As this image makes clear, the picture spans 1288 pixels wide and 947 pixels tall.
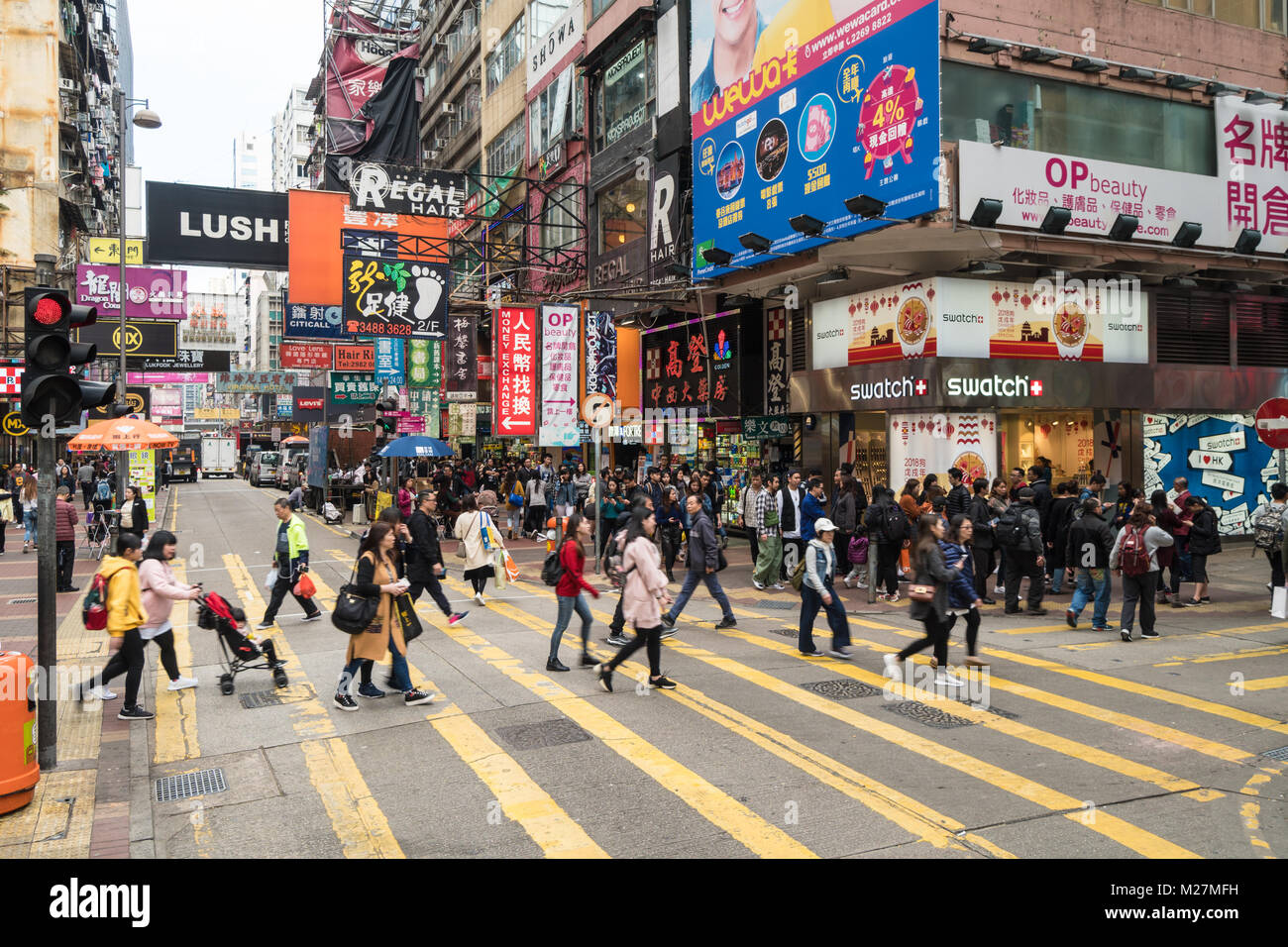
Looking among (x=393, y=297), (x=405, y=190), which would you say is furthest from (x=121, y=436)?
(x=405, y=190)

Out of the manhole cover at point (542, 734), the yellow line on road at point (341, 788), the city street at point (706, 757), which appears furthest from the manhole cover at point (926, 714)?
the yellow line on road at point (341, 788)

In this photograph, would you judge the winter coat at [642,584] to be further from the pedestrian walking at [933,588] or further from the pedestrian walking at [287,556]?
the pedestrian walking at [287,556]

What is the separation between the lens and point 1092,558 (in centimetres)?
1203

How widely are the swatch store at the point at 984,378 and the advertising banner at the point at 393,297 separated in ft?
29.4

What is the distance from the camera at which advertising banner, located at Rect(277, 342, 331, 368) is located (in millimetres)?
34250

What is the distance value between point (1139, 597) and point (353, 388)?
3104 centimetres

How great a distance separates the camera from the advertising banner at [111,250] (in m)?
29.8

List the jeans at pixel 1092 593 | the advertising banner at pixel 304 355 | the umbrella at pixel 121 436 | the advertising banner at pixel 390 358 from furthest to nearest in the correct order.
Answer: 1. the advertising banner at pixel 304 355
2. the advertising banner at pixel 390 358
3. the umbrella at pixel 121 436
4. the jeans at pixel 1092 593

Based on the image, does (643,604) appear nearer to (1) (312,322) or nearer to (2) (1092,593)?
(2) (1092,593)

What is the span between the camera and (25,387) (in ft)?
22.9

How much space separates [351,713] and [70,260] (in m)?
44.0

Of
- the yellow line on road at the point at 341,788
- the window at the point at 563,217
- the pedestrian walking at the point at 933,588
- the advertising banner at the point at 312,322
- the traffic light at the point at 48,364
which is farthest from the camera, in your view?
the window at the point at 563,217
